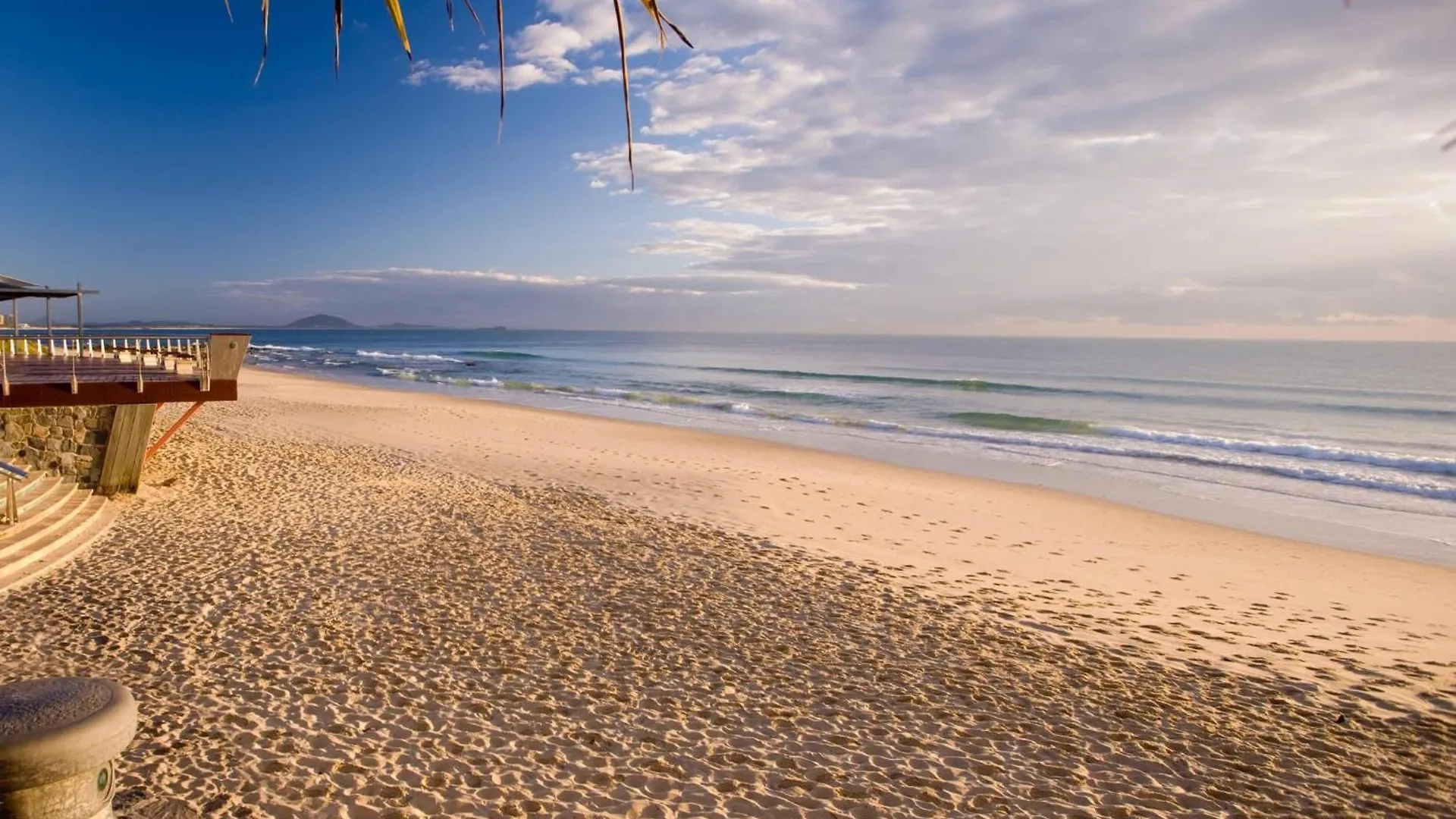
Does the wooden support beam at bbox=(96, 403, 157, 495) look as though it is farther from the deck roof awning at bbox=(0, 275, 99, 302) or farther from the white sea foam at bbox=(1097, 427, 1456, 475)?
the white sea foam at bbox=(1097, 427, 1456, 475)

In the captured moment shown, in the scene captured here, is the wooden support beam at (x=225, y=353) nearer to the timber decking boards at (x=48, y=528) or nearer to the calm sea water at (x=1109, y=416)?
the timber decking boards at (x=48, y=528)

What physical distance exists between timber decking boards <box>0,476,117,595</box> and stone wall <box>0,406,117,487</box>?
23 cm

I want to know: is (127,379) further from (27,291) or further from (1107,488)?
(1107,488)

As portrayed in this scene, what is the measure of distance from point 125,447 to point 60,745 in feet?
34.7

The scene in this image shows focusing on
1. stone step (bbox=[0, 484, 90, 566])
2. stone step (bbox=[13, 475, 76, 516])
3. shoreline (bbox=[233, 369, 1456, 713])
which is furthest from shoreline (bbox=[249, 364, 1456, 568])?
stone step (bbox=[13, 475, 76, 516])

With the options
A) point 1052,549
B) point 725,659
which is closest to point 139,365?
point 725,659

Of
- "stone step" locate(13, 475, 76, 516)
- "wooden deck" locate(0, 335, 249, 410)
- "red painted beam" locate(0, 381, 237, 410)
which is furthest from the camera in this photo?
"stone step" locate(13, 475, 76, 516)

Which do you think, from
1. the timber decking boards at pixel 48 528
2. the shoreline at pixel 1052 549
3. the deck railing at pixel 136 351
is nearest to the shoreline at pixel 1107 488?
the shoreline at pixel 1052 549

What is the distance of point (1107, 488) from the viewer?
17688 mm

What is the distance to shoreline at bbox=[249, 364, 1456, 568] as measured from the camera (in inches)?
523

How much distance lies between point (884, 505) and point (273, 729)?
10.8 metres

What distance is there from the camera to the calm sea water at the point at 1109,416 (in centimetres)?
1789

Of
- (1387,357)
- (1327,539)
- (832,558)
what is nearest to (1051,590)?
(832,558)

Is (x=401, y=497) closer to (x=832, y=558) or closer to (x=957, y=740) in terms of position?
(x=832, y=558)
